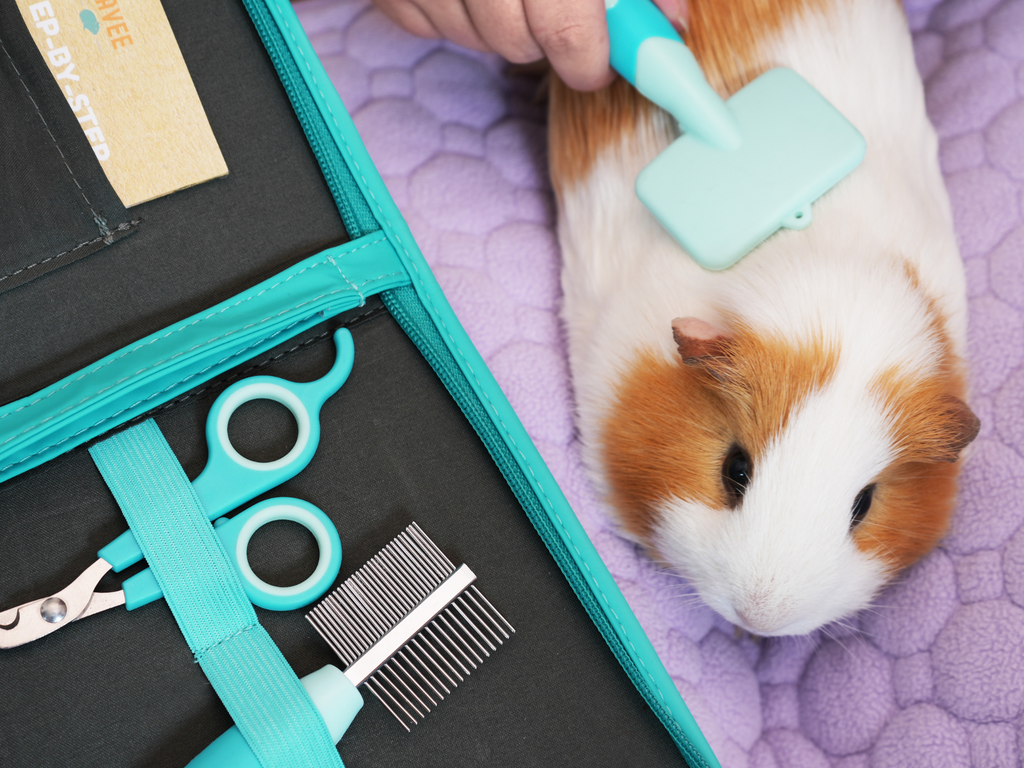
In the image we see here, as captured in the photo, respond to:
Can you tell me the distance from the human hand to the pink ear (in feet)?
0.90

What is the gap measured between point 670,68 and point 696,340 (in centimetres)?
26

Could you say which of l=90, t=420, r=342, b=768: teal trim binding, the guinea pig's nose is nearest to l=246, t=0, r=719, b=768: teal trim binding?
the guinea pig's nose

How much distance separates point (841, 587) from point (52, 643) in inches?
24.6

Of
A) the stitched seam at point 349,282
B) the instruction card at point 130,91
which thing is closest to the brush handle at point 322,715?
the stitched seam at point 349,282

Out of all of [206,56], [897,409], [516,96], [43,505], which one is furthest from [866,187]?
[43,505]

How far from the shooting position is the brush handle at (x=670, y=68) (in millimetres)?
697

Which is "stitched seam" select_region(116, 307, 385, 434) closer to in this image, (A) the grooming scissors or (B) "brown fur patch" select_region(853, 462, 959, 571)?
(A) the grooming scissors

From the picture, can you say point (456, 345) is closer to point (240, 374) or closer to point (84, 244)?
point (240, 374)

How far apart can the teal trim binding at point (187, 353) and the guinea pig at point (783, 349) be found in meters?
0.26

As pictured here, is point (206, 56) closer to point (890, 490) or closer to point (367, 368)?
point (367, 368)

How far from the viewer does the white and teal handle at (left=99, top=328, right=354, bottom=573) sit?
56 cm

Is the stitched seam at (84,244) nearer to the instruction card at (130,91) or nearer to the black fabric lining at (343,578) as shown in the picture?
the instruction card at (130,91)

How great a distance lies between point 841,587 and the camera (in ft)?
2.24

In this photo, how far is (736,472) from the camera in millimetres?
677
